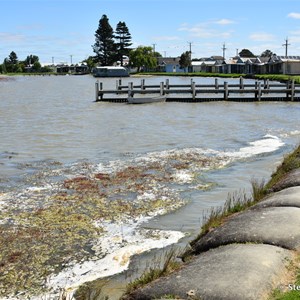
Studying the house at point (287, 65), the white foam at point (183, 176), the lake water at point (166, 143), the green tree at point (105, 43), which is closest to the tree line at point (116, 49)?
the green tree at point (105, 43)

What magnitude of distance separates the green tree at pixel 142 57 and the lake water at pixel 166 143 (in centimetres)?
10455

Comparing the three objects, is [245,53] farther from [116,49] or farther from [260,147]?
[260,147]

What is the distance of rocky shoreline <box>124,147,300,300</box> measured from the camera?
5211 millimetres

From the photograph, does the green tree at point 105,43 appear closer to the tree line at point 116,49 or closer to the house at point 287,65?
the tree line at point 116,49

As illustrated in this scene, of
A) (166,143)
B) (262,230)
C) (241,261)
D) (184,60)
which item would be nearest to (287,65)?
(184,60)

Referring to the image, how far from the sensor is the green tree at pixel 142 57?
140250mm

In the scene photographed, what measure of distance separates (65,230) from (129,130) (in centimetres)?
1629

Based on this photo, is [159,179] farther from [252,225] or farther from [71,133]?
[71,133]

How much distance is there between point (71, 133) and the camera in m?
24.2

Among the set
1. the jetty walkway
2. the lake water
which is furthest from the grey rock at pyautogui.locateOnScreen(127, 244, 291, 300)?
the lake water

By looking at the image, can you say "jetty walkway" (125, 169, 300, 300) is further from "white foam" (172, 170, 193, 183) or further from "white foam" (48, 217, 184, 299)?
"white foam" (172, 170, 193, 183)

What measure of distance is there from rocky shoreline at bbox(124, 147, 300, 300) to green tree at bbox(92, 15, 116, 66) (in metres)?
138

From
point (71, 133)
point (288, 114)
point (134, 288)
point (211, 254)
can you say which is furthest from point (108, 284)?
point (288, 114)

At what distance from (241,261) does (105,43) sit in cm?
14058
